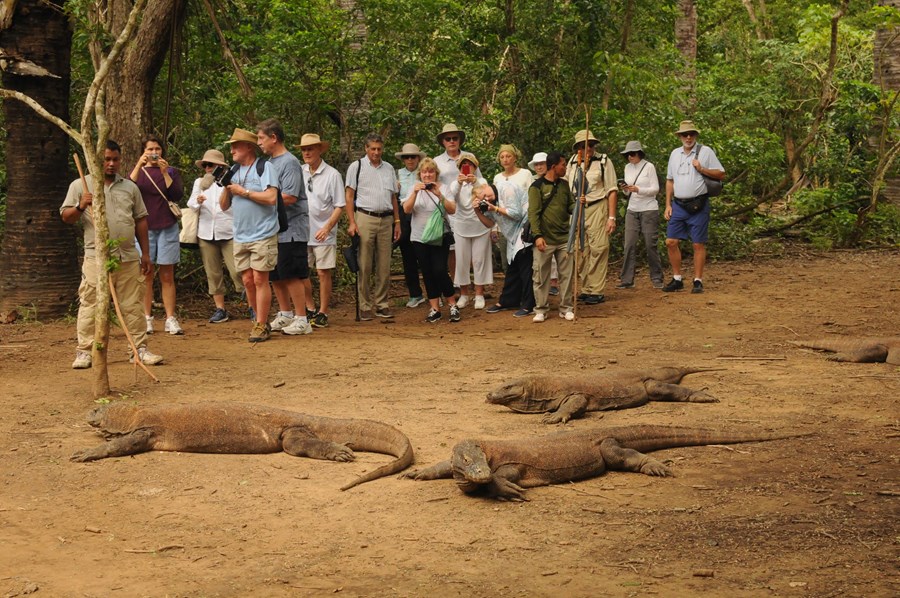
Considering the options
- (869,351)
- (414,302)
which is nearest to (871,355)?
(869,351)

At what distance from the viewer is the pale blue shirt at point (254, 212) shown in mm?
10523

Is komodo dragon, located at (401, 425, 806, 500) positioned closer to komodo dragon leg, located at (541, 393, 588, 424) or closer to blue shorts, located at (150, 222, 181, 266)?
komodo dragon leg, located at (541, 393, 588, 424)

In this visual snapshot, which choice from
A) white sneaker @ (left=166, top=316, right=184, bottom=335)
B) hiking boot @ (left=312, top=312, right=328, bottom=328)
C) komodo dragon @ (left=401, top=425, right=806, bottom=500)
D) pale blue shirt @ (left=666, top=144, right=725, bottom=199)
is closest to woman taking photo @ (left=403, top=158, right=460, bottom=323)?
hiking boot @ (left=312, top=312, right=328, bottom=328)

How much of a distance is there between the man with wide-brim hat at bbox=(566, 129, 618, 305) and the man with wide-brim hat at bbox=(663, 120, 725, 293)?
2.74 ft

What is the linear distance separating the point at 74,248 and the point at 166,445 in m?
6.63

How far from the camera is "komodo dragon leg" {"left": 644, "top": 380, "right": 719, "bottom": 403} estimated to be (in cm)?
807

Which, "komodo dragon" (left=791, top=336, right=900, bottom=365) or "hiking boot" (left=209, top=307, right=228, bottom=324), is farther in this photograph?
"hiking boot" (left=209, top=307, right=228, bottom=324)

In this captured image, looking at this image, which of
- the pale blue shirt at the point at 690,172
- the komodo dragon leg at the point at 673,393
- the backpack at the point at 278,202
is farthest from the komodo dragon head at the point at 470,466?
the pale blue shirt at the point at 690,172

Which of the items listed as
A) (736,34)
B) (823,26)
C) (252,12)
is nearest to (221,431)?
(252,12)

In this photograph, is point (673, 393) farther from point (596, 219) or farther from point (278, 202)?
point (596, 219)

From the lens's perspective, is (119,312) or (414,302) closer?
(119,312)

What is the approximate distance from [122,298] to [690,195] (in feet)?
23.4

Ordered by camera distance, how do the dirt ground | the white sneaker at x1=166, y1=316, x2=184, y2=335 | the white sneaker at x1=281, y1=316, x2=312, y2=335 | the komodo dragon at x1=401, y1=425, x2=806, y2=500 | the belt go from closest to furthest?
the dirt ground
the komodo dragon at x1=401, y1=425, x2=806, y2=500
the white sneaker at x1=281, y1=316, x2=312, y2=335
the white sneaker at x1=166, y1=316, x2=184, y2=335
the belt

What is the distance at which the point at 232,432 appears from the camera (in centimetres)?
704
